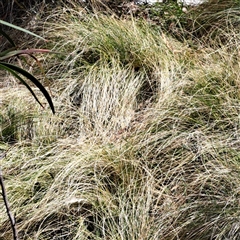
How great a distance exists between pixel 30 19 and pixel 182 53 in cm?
138

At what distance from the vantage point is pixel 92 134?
10.6 feet

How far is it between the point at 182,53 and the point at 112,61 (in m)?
0.48

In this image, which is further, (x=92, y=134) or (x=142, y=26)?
(x=142, y=26)

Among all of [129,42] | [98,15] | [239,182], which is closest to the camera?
[239,182]

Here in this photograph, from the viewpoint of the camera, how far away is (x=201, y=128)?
2998mm

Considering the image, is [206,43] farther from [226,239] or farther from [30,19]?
[226,239]

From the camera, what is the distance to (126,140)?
3.06 meters

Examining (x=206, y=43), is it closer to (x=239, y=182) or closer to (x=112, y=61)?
(x=112, y=61)

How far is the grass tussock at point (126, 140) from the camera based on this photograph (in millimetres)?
2617

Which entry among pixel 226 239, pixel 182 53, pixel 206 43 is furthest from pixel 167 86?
pixel 226 239

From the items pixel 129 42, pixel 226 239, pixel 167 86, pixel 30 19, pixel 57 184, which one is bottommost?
pixel 226 239

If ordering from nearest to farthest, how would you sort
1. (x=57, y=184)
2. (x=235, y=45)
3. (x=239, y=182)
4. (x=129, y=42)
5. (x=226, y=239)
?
(x=226, y=239), (x=239, y=182), (x=57, y=184), (x=235, y=45), (x=129, y=42)

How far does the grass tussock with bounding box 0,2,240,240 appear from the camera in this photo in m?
2.62

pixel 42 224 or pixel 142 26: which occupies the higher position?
pixel 142 26
